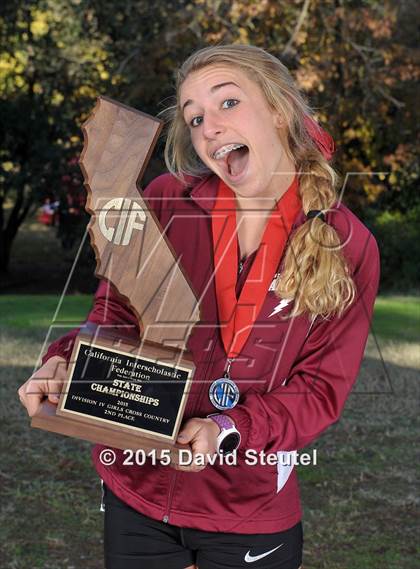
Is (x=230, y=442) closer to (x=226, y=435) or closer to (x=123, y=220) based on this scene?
(x=226, y=435)

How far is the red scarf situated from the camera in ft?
7.74

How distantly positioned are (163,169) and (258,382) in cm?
1130

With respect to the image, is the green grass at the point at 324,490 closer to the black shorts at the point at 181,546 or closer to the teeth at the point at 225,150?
the black shorts at the point at 181,546

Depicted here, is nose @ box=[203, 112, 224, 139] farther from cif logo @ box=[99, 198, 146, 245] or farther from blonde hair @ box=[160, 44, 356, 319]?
cif logo @ box=[99, 198, 146, 245]

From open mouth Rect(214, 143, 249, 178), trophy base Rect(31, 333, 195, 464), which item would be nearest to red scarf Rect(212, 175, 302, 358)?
open mouth Rect(214, 143, 249, 178)

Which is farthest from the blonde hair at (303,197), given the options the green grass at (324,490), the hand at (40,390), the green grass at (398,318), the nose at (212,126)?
the green grass at (398,318)

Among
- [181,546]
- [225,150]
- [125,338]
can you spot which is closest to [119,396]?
[125,338]

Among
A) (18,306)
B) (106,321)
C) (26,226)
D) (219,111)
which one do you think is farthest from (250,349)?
(26,226)

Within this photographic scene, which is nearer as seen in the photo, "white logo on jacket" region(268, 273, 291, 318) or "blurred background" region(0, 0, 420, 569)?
"white logo on jacket" region(268, 273, 291, 318)

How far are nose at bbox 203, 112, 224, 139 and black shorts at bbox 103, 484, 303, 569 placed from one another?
0.94 m

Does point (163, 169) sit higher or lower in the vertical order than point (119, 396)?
lower

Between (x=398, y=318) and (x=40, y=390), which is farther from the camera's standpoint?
(x=398, y=318)

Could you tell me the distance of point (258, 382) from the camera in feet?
7.72

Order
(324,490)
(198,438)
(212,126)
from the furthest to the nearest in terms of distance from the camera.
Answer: (324,490) < (212,126) < (198,438)
